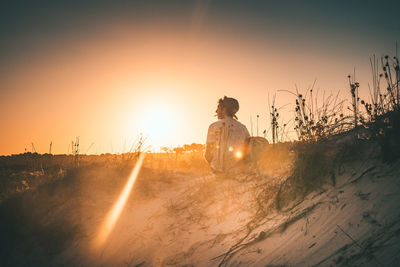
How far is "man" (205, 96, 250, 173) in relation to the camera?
395 cm

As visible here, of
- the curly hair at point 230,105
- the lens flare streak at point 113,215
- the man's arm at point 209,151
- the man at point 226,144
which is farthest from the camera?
the curly hair at point 230,105

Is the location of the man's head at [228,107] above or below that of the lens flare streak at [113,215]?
above

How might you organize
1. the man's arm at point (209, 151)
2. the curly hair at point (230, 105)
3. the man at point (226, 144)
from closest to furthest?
1. the man at point (226, 144)
2. the man's arm at point (209, 151)
3. the curly hair at point (230, 105)

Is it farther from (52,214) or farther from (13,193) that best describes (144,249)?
(13,193)

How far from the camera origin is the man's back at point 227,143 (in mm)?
3947

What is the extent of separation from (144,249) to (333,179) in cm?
236

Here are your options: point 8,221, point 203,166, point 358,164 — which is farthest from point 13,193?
point 358,164

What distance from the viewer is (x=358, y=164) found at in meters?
1.80

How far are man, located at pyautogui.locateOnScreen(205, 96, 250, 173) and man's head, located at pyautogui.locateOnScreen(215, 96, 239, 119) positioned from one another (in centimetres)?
14

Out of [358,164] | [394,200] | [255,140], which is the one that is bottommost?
[394,200]

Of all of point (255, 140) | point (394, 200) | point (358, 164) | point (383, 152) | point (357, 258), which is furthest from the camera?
point (255, 140)

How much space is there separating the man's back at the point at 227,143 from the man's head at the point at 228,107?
0.92ft

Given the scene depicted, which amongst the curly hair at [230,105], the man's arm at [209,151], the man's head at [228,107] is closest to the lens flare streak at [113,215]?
the man's arm at [209,151]

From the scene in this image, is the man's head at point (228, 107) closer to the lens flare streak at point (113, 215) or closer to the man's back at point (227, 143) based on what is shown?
the man's back at point (227, 143)
